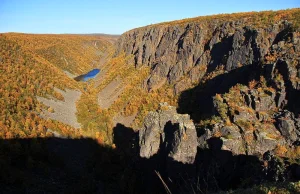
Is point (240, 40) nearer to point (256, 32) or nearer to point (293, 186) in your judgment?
point (256, 32)

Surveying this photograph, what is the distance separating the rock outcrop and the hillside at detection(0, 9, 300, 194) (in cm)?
11

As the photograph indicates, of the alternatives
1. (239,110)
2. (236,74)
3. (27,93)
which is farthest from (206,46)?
(27,93)

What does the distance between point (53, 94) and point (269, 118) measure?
5041 cm

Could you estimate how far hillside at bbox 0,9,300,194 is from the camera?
79.0ft

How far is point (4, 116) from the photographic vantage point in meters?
45.3

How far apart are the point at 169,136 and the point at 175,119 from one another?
199cm

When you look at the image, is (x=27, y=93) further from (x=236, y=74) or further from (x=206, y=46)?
(x=236, y=74)

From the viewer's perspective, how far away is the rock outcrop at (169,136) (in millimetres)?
25844

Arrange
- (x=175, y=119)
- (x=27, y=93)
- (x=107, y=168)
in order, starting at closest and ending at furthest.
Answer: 1. (x=175, y=119)
2. (x=107, y=168)
3. (x=27, y=93)

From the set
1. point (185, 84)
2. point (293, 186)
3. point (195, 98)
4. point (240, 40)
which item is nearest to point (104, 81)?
point (185, 84)

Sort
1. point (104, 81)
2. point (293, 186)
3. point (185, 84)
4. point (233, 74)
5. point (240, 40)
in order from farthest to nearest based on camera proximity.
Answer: point (104, 81), point (185, 84), point (240, 40), point (233, 74), point (293, 186)

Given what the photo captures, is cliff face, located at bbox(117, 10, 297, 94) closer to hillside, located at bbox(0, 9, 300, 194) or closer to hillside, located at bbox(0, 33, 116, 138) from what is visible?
hillside, located at bbox(0, 9, 300, 194)

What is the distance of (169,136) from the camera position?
2930cm

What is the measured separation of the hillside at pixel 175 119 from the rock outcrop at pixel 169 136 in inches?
4.3
